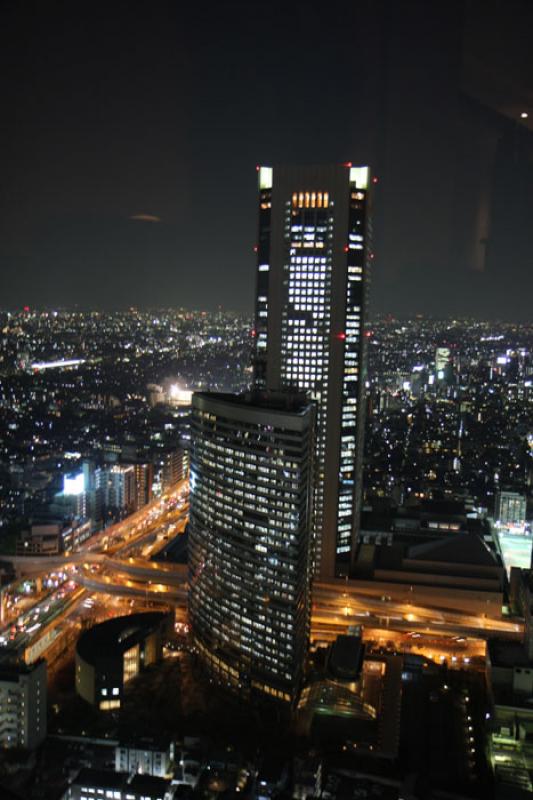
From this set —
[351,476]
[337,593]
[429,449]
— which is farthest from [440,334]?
[337,593]

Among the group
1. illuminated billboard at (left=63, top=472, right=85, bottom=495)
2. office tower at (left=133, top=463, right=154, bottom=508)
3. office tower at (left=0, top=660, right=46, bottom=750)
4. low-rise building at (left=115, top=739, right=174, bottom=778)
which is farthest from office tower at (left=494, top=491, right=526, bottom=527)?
office tower at (left=0, top=660, right=46, bottom=750)

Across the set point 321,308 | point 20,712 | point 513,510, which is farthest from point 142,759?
point 513,510

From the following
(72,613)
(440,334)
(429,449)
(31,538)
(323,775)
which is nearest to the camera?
(323,775)

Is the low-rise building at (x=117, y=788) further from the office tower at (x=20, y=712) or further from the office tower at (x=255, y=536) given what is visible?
the office tower at (x=255, y=536)

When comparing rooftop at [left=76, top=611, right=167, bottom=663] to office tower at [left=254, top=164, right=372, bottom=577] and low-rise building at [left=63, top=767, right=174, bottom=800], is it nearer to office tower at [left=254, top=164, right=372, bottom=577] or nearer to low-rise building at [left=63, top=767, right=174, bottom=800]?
low-rise building at [left=63, top=767, right=174, bottom=800]

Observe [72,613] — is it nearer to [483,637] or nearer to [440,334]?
[483,637]

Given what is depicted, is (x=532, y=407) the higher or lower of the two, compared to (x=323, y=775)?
higher
